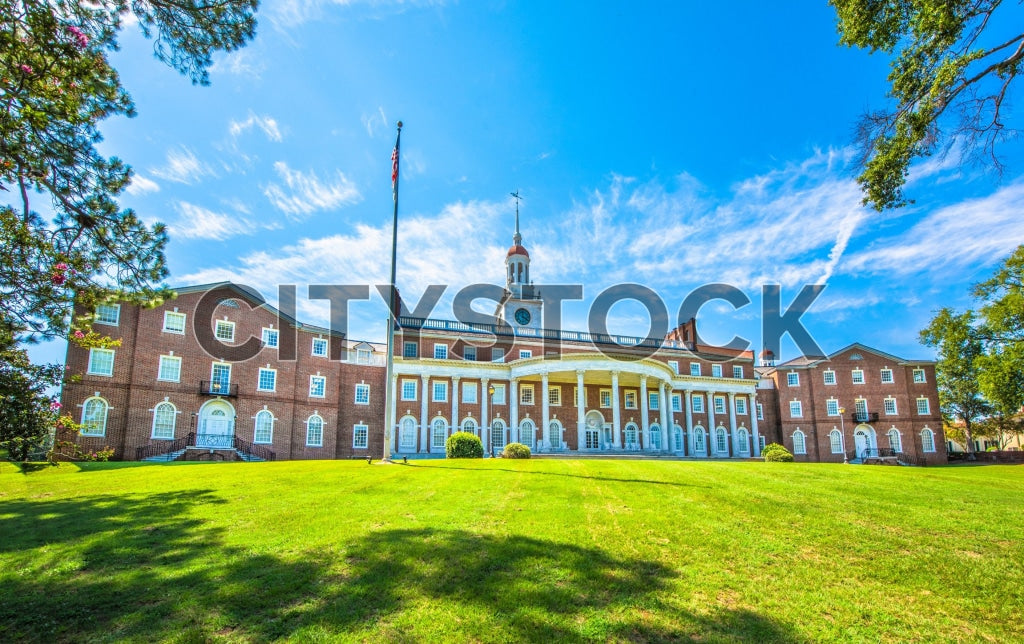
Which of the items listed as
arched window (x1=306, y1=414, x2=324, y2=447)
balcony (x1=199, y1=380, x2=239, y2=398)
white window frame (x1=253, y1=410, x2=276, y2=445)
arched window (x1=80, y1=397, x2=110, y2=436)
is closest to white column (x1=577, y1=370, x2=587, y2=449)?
arched window (x1=306, y1=414, x2=324, y2=447)

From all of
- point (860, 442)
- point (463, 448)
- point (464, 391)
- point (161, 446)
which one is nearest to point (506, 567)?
point (463, 448)

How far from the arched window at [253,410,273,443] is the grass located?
23.6 metres

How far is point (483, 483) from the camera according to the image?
13898mm

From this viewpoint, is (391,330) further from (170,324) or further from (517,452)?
(170,324)

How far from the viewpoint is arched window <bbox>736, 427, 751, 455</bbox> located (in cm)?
5109

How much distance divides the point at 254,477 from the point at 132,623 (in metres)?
10.4

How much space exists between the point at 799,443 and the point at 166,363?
185 ft

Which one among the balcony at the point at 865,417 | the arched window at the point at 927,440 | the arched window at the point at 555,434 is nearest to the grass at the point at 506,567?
the arched window at the point at 555,434

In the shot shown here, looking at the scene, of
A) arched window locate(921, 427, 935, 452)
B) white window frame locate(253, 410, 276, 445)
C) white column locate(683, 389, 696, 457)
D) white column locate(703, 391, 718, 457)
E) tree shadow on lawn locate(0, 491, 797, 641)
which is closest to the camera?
tree shadow on lawn locate(0, 491, 797, 641)

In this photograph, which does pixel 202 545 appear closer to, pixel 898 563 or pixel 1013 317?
pixel 898 563

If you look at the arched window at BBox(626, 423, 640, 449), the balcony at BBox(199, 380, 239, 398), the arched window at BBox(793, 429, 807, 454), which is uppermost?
the balcony at BBox(199, 380, 239, 398)

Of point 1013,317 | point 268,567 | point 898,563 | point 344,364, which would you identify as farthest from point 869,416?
point 268,567

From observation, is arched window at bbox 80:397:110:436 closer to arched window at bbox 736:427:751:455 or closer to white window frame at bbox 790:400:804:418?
arched window at bbox 736:427:751:455

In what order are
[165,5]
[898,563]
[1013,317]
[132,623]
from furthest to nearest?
[1013,317], [165,5], [898,563], [132,623]
